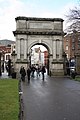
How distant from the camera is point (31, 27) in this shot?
51.3 m

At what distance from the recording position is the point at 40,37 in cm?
5178

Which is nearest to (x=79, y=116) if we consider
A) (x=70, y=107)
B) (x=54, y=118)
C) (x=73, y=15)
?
(x=54, y=118)

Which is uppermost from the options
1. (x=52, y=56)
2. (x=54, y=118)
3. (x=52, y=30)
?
(x=52, y=30)

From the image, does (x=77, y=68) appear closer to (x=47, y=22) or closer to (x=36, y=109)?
(x=47, y=22)

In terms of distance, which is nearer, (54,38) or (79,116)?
(79,116)

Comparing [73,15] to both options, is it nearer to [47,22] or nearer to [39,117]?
[47,22]

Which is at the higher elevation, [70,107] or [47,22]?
[47,22]

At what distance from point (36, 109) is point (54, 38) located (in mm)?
38796

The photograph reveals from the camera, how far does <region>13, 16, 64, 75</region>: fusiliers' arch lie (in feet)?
167

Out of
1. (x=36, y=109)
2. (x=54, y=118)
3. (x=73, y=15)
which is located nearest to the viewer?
(x=54, y=118)

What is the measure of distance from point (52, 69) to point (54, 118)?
132ft

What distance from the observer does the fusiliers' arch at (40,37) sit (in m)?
50.9

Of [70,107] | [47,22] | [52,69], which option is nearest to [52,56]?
[52,69]

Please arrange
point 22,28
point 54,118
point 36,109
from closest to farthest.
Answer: point 54,118 < point 36,109 < point 22,28
